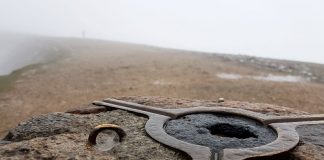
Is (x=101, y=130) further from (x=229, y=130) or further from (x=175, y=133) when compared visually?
(x=229, y=130)

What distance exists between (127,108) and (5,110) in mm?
6595

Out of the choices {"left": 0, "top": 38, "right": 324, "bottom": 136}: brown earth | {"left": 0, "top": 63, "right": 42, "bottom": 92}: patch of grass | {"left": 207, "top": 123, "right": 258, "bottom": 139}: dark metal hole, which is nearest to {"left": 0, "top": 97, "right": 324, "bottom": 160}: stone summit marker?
{"left": 207, "top": 123, "right": 258, "bottom": 139}: dark metal hole

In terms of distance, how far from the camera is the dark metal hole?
364 centimetres

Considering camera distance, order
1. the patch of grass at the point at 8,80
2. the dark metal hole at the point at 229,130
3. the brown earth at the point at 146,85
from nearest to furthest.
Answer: the dark metal hole at the point at 229,130 → the brown earth at the point at 146,85 → the patch of grass at the point at 8,80

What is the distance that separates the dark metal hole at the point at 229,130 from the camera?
3.64 metres

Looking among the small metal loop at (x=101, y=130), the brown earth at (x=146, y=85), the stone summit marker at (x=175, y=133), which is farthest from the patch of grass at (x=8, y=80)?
the small metal loop at (x=101, y=130)

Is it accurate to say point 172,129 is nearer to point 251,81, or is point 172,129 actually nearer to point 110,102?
point 110,102

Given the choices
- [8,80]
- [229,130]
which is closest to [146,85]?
[8,80]

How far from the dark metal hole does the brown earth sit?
18.7 ft

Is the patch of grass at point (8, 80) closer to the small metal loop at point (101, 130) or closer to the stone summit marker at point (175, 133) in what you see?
the stone summit marker at point (175, 133)

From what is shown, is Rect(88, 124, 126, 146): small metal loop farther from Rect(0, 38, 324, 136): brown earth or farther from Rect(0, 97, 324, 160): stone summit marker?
Rect(0, 38, 324, 136): brown earth

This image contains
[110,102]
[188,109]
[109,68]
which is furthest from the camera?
[109,68]

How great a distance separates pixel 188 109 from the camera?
13.4ft

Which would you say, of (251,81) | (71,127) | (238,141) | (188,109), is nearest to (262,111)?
(188,109)
